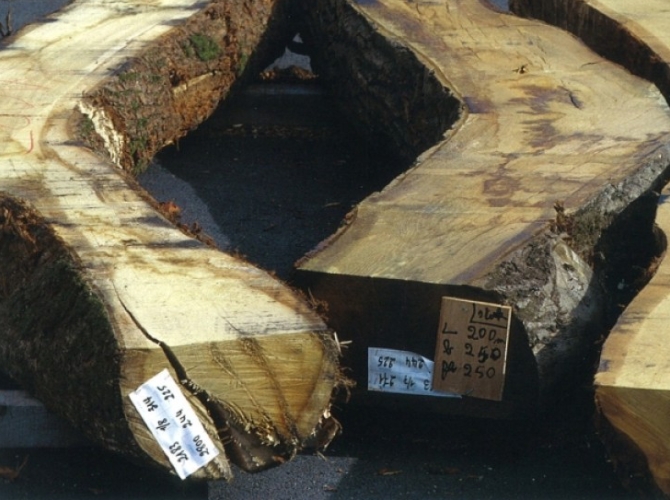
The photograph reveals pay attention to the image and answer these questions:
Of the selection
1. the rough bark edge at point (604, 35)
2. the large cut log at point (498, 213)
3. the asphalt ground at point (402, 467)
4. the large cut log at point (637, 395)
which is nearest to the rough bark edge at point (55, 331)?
the asphalt ground at point (402, 467)

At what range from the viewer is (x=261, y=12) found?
5570 millimetres

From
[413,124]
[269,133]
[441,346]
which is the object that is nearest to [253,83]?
[269,133]

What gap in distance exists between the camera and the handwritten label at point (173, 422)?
9.25 feet

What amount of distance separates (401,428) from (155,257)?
0.87 meters

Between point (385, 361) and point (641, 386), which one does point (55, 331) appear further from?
point (641, 386)

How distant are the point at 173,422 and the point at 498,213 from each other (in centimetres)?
116

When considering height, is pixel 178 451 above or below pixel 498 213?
below

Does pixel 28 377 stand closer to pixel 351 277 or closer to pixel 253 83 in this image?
pixel 351 277

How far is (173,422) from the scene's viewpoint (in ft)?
9.29

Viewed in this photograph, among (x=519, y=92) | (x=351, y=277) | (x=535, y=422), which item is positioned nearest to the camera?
(x=351, y=277)

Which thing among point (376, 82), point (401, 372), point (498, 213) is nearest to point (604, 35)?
point (376, 82)

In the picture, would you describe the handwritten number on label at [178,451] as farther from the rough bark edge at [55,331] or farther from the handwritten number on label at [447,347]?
the handwritten number on label at [447,347]

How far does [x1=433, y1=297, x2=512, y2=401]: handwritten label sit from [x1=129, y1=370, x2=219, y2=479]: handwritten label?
69 cm

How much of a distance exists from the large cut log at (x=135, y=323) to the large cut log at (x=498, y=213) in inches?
11.6
